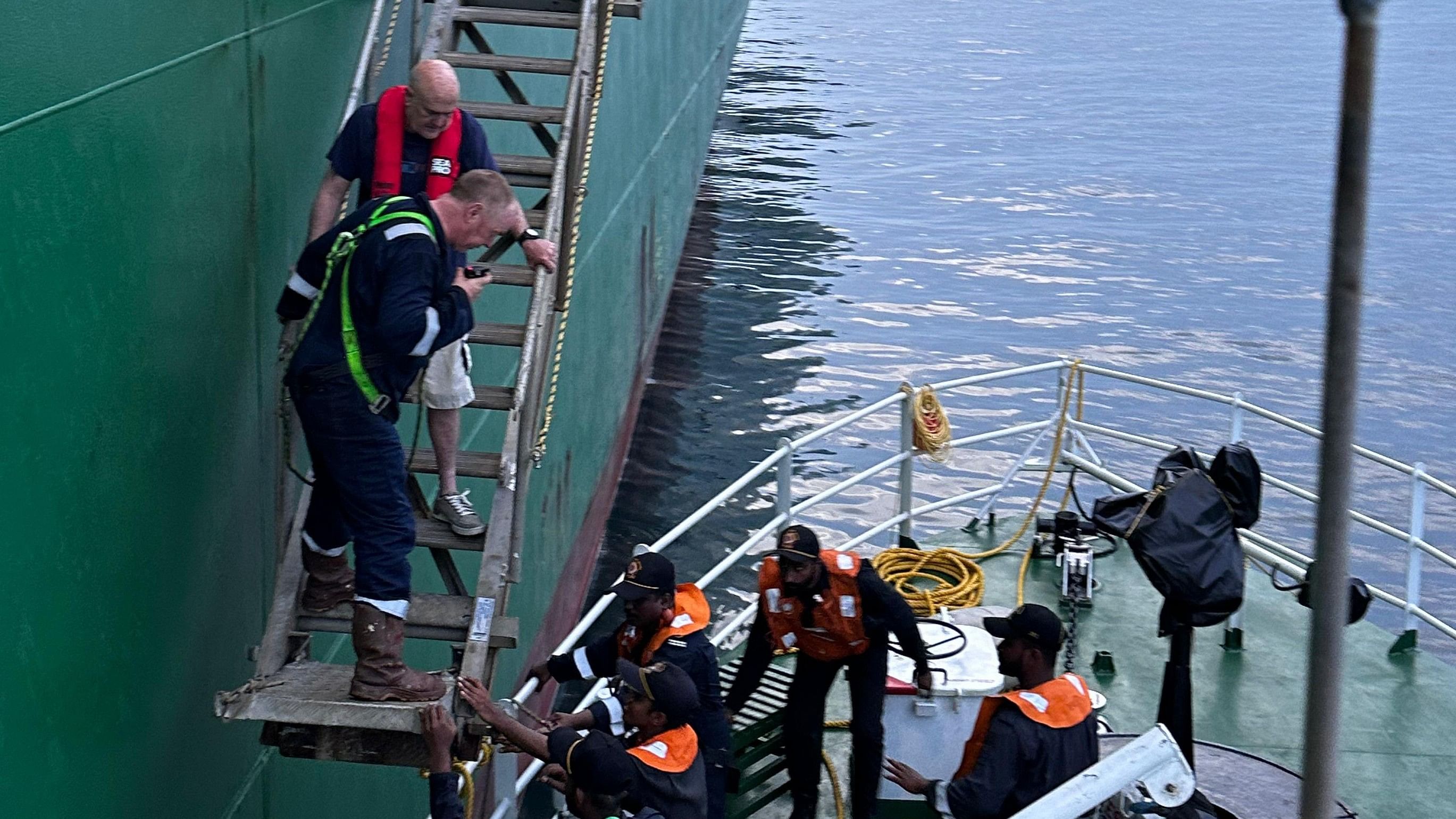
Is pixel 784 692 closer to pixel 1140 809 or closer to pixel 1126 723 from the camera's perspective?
pixel 1126 723

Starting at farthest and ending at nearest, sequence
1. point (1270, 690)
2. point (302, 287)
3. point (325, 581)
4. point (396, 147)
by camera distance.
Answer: point (1270, 690), point (396, 147), point (325, 581), point (302, 287)

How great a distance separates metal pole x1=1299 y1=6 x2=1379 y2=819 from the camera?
268 cm

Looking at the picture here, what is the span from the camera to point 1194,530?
22.1 feet

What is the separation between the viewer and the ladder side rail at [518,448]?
5367mm

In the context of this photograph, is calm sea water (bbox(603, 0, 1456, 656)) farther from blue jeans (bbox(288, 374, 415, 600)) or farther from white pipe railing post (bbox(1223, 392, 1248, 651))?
blue jeans (bbox(288, 374, 415, 600))

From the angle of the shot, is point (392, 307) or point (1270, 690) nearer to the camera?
point (392, 307)

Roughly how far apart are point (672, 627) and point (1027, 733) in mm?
1489

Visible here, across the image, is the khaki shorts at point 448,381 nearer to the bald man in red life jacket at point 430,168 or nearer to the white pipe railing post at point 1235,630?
the bald man in red life jacket at point 430,168

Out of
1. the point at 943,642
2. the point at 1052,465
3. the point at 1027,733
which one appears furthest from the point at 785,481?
the point at 1027,733

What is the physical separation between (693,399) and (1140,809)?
66.8 ft

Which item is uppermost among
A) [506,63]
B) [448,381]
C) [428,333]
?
[506,63]

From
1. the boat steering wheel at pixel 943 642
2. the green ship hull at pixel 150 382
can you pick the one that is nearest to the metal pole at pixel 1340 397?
the green ship hull at pixel 150 382

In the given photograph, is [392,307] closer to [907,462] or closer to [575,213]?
[575,213]

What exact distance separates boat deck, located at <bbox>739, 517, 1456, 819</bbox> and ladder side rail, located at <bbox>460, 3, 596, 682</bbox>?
9.11 ft
